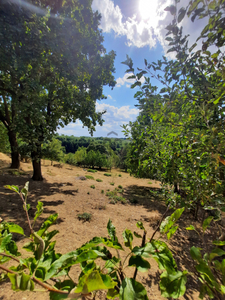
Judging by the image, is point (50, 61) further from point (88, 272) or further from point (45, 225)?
point (88, 272)

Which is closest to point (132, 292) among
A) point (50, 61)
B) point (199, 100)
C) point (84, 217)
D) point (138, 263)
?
point (138, 263)

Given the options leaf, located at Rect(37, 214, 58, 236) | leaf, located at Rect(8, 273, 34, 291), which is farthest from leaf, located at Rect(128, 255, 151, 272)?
leaf, located at Rect(37, 214, 58, 236)

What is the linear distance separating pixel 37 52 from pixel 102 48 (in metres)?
4.56

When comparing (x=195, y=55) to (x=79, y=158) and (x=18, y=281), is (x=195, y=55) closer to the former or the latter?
(x=18, y=281)

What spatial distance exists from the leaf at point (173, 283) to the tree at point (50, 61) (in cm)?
650

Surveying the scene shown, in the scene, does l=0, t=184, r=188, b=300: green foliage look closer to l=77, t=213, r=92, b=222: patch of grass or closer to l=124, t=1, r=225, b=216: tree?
l=124, t=1, r=225, b=216: tree

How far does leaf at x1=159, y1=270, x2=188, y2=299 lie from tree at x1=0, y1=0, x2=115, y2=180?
21.3ft

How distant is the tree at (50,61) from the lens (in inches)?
204

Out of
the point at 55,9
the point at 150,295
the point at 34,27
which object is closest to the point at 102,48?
the point at 55,9

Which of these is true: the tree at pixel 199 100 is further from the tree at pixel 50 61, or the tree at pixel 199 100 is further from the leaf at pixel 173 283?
the tree at pixel 50 61

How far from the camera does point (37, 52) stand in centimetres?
534

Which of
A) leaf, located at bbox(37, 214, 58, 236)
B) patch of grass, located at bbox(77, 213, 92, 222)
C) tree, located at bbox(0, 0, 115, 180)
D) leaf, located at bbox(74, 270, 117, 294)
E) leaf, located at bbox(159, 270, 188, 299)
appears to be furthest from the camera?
patch of grass, located at bbox(77, 213, 92, 222)

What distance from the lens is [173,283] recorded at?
0.55 meters

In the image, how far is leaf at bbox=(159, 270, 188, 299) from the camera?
1.75ft
